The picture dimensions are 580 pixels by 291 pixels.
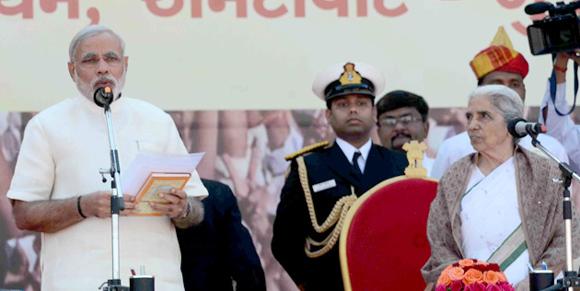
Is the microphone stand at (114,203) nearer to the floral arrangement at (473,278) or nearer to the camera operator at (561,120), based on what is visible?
the floral arrangement at (473,278)

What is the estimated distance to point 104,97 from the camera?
6.15 metres

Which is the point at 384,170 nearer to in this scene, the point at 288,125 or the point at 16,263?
the point at 288,125

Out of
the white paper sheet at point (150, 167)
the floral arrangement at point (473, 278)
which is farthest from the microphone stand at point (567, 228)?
the white paper sheet at point (150, 167)

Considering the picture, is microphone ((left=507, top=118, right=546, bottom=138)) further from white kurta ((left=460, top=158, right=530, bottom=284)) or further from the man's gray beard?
the man's gray beard

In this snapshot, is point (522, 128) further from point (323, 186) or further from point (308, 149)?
point (308, 149)

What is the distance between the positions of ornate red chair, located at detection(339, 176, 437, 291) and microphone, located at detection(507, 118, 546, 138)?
36.1 inches

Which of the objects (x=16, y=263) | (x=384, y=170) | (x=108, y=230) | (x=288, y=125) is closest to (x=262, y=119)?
(x=288, y=125)

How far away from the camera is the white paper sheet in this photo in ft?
20.3

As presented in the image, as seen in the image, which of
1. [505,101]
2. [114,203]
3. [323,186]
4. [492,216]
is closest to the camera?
[114,203]

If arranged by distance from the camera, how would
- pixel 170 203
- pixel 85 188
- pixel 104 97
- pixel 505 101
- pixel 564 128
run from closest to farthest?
pixel 104 97 → pixel 170 203 → pixel 85 188 → pixel 505 101 → pixel 564 128

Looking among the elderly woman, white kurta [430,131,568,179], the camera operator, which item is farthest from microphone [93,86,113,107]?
the camera operator

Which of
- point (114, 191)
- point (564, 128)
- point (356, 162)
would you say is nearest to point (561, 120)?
point (564, 128)

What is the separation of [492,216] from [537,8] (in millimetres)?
797

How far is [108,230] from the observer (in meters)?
6.45
